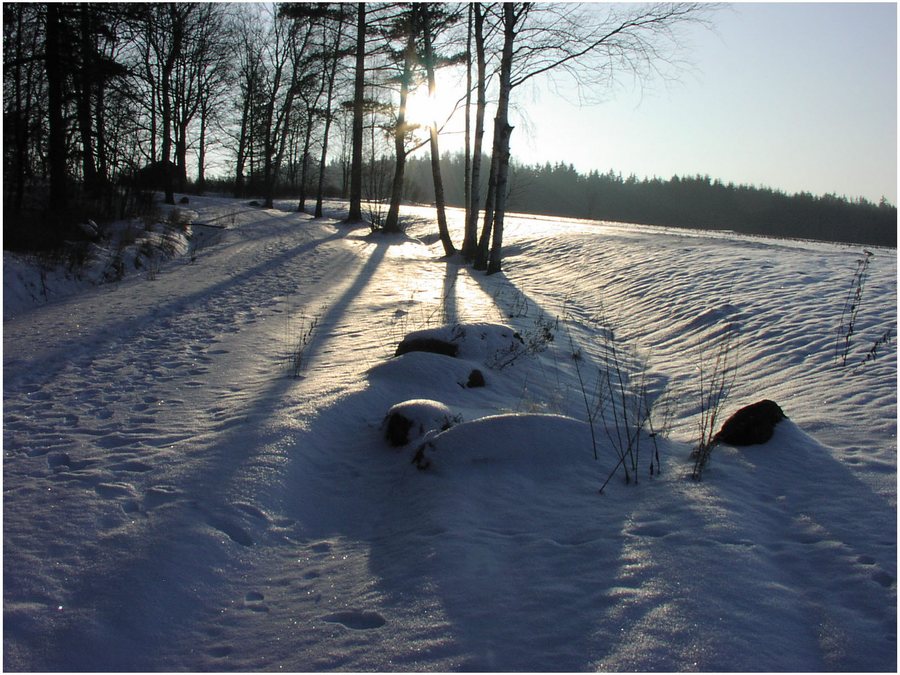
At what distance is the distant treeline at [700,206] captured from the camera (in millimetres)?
66688

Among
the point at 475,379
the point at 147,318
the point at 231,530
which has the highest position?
the point at 147,318

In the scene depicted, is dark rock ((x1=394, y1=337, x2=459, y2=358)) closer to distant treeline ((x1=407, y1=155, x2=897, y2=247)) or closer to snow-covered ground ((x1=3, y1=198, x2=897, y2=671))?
snow-covered ground ((x1=3, y1=198, x2=897, y2=671))

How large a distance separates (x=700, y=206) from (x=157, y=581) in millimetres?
90578

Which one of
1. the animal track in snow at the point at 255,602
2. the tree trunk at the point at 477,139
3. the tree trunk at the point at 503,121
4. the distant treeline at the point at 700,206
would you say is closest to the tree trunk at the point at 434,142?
the tree trunk at the point at 477,139

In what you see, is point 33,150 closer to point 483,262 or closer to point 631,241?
point 483,262

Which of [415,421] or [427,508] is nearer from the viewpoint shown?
[427,508]

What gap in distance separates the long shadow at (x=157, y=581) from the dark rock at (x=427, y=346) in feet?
9.27

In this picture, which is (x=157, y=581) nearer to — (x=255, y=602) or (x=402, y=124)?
(x=255, y=602)

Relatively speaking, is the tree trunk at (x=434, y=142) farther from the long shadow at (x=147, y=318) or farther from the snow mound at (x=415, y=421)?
the snow mound at (x=415, y=421)

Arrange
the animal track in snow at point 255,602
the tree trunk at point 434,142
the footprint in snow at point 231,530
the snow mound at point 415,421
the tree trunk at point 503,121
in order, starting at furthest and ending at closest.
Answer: the tree trunk at point 434,142 → the tree trunk at point 503,121 → the snow mound at point 415,421 → the footprint in snow at point 231,530 → the animal track in snow at point 255,602

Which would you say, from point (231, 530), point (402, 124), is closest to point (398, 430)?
point (231, 530)

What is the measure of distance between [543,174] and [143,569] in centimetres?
10901

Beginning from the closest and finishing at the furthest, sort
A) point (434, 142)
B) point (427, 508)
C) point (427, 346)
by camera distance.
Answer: point (427, 508) → point (427, 346) → point (434, 142)

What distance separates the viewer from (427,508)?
12.0 ft
